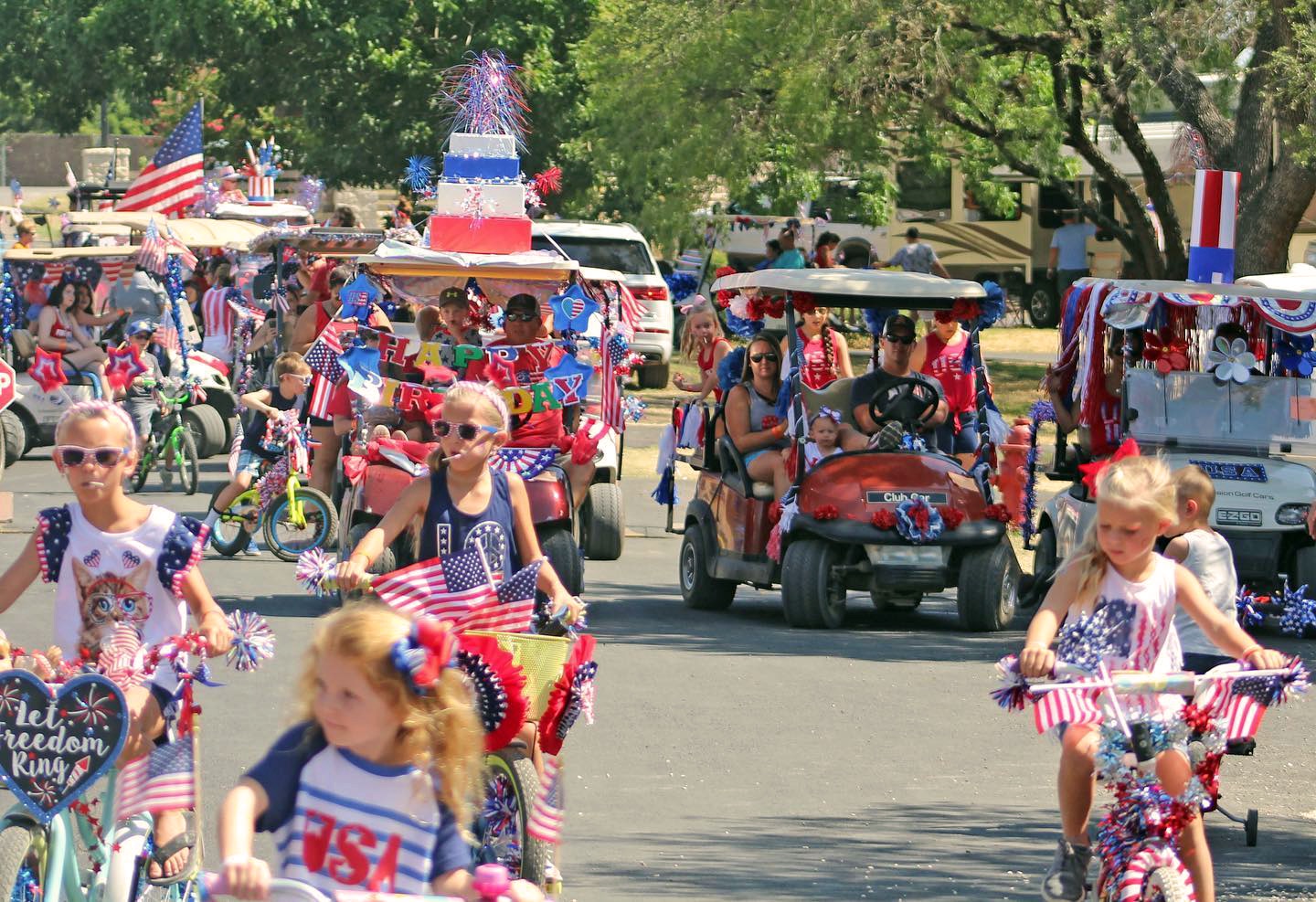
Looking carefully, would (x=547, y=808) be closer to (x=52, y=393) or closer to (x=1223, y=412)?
(x=1223, y=412)

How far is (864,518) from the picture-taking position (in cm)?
1255

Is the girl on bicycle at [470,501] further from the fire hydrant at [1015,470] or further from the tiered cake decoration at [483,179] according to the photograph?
the tiered cake decoration at [483,179]

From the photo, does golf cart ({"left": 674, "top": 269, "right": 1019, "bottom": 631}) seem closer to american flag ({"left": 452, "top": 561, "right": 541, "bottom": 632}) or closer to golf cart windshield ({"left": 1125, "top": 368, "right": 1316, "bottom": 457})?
golf cart windshield ({"left": 1125, "top": 368, "right": 1316, "bottom": 457})

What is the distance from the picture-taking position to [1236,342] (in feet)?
43.4

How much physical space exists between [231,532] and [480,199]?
9.49ft

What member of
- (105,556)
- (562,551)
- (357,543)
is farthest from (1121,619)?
(562,551)

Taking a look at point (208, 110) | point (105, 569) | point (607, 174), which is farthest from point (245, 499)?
point (208, 110)

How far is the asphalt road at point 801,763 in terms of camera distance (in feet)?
24.2

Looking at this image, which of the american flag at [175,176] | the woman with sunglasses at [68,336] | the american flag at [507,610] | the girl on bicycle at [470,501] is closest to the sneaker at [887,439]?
the girl on bicycle at [470,501]

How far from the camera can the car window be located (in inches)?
1098

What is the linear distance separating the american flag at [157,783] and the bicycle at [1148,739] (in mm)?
2094

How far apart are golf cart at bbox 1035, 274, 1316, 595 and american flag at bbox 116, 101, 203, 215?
22.0 m

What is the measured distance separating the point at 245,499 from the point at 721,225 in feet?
61.4

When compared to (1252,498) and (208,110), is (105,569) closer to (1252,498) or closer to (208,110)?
(1252,498)
